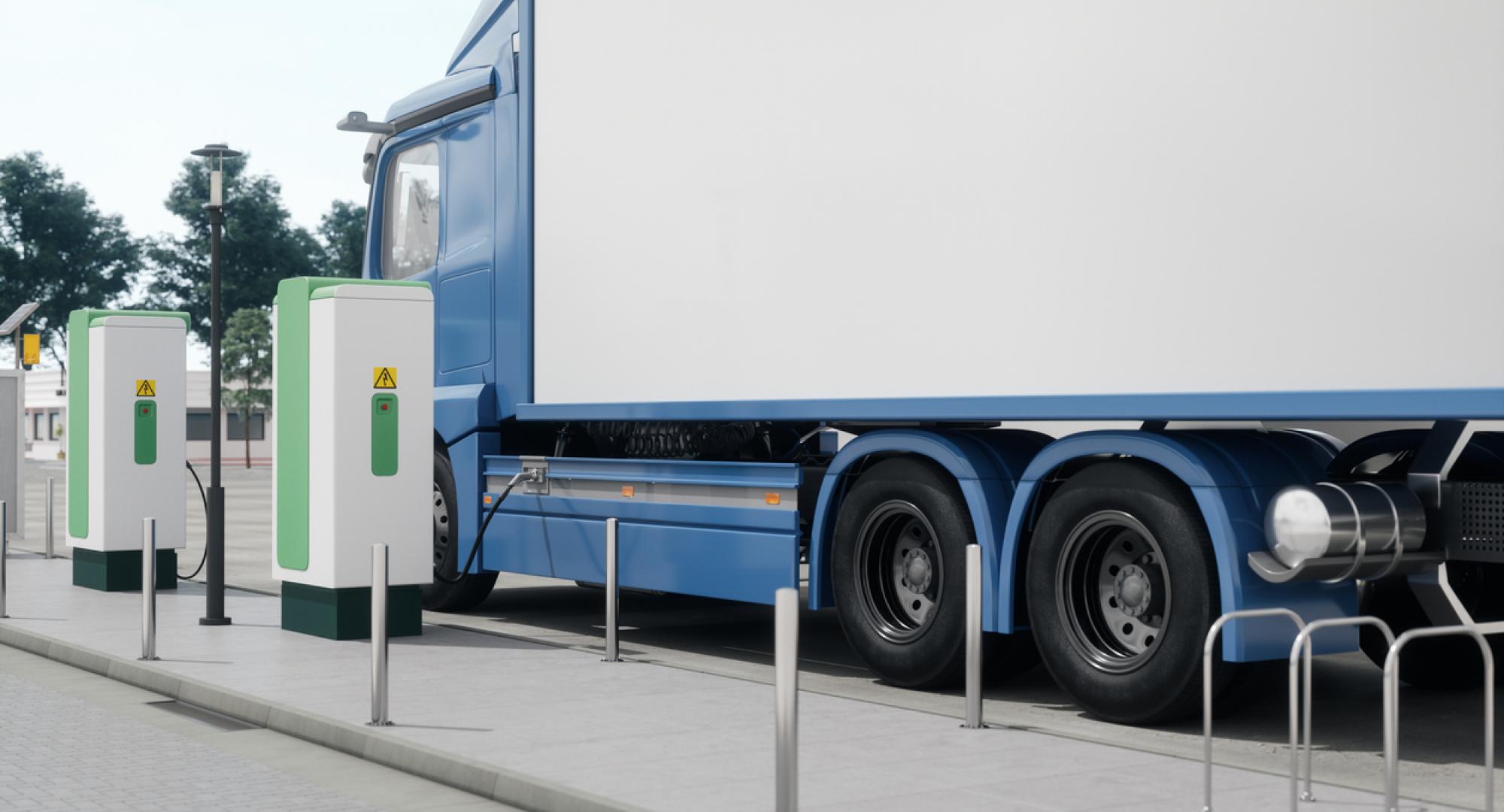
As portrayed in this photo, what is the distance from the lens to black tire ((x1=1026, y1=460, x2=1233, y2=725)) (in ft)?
26.0

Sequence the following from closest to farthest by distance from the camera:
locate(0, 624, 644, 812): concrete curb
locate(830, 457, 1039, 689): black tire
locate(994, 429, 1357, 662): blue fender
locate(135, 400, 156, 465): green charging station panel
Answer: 1. locate(0, 624, 644, 812): concrete curb
2. locate(994, 429, 1357, 662): blue fender
3. locate(830, 457, 1039, 689): black tire
4. locate(135, 400, 156, 465): green charging station panel

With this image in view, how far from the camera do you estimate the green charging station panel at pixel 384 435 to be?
11727 mm

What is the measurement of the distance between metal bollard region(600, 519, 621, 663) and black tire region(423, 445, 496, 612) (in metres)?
2.71

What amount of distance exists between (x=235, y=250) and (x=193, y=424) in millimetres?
14740

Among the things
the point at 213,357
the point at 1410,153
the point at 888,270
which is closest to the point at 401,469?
the point at 213,357

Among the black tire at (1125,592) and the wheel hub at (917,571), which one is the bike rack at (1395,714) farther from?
the wheel hub at (917,571)

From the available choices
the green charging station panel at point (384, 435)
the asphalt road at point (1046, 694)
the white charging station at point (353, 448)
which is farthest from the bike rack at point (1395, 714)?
the green charging station panel at point (384, 435)

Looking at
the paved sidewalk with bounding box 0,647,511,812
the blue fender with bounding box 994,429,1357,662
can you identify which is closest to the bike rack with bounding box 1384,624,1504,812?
the blue fender with bounding box 994,429,1357,662

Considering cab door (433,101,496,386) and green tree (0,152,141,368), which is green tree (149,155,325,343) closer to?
green tree (0,152,141,368)

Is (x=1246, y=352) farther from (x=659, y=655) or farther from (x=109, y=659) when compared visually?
(x=109, y=659)

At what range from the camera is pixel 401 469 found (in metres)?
11.9

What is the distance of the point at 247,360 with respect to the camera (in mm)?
71250

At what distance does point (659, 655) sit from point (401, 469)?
2.17 m

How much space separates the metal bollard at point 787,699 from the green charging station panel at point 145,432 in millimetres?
11278
